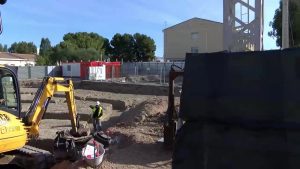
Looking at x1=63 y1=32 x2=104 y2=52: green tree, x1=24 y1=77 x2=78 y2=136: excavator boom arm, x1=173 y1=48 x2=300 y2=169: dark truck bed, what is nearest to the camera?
x1=173 y1=48 x2=300 y2=169: dark truck bed

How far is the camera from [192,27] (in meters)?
68.7

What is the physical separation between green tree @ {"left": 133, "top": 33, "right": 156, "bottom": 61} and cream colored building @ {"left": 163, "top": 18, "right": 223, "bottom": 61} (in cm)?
2572

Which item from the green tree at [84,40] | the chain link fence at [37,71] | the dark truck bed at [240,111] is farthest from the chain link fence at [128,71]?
the dark truck bed at [240,111]

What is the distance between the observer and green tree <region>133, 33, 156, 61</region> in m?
97.4

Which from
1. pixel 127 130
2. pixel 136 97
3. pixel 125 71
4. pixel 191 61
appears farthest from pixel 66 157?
pixel 125 71

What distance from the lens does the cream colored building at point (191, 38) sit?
6556 cm

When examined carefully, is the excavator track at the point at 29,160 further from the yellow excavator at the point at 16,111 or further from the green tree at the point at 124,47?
the green tree at the point at 124,47

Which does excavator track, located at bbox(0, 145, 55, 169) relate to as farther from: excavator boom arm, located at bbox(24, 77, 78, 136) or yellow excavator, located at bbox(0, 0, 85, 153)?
excavator boom arm, located at bbox(24, 77, 78, 136)

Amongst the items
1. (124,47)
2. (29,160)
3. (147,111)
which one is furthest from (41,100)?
(124,47)

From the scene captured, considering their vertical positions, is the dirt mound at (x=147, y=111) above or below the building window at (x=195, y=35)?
below

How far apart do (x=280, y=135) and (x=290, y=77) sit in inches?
17.4

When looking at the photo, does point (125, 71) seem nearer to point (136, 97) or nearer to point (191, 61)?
point (136, 97)

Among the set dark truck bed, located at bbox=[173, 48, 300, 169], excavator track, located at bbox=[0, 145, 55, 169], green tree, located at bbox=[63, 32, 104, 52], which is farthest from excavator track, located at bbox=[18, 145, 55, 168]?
green tree, located at bbox=[63, 32, 104, 52]

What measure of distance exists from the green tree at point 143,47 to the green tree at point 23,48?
45118 mm
